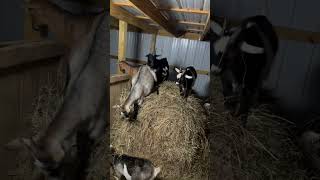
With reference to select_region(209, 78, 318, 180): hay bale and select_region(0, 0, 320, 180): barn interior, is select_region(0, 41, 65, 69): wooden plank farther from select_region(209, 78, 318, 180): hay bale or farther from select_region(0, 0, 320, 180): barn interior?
select_region(209, 78, 318, 180): hay bale

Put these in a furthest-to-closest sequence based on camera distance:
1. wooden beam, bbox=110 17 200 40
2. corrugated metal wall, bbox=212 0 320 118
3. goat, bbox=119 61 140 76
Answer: goat, bbox=119 61 140 76 < wooden beam, bbox=110 17 200 40 < corrugated metal wall, bbox=212 0 320 118

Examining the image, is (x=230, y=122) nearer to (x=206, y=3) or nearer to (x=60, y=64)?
(x=206, y=3)

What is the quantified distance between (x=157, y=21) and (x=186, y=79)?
19 centimetres

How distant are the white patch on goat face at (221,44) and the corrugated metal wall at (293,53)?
0.20ft

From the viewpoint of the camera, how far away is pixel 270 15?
730 mm

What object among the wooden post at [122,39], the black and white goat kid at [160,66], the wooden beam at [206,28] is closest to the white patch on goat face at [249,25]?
the wooden beam at [206,28]

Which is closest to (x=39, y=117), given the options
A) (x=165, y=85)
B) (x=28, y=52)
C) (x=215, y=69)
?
(x=28, y=52)

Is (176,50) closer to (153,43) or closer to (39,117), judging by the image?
(153,43)

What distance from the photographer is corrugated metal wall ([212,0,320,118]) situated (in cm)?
70

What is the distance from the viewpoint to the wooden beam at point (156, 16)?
2.69 feet

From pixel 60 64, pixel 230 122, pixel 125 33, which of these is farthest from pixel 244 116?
pixel 60 64

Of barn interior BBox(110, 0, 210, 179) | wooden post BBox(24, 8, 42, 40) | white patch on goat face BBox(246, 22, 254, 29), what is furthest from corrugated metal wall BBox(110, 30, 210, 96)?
wooden post BBox(24, 8, 42, 40)

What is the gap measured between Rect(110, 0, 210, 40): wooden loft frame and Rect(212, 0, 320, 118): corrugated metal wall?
82 millimetres

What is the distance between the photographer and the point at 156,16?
33.3 inches
